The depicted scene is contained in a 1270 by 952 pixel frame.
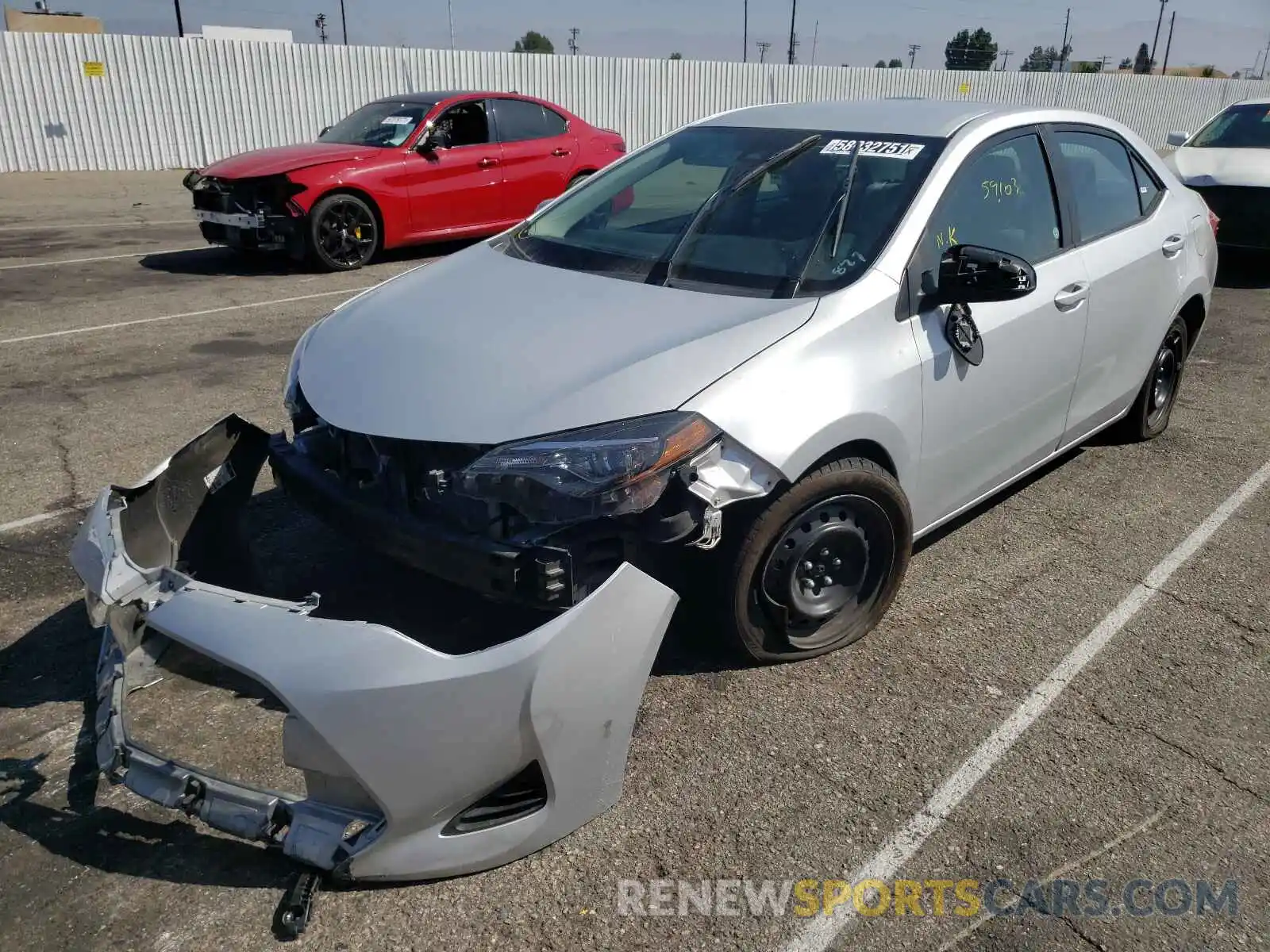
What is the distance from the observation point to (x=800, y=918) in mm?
2334

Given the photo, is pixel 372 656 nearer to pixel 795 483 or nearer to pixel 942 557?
pixel 795 483

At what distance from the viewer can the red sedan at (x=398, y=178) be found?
31.4ft

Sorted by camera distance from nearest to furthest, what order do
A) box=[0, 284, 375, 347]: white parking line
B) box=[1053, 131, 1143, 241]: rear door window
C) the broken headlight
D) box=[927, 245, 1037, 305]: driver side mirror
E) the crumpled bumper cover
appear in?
1. the crumpled bumper cover
2. the broken headlight
3. box=[927, 245, 1037, 305]: driver side mirror
4. box=[1053, 131, 1143, 241]: rear door window
5. box=[0, 284, 375, 347]: white parking line

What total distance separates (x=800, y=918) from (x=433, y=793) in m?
0.90

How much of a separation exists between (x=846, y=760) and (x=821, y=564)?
23.9 inches

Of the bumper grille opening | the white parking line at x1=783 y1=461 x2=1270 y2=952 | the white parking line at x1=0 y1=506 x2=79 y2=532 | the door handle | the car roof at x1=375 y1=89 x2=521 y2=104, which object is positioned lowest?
the white parking line at x1=783 y1=461 x2=1270 y2=952

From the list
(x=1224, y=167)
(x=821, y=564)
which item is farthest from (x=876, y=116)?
(x=1224, y=167)

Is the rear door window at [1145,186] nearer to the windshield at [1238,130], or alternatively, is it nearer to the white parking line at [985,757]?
the white parking line at [985,757]

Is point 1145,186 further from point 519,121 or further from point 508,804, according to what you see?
point 519,121

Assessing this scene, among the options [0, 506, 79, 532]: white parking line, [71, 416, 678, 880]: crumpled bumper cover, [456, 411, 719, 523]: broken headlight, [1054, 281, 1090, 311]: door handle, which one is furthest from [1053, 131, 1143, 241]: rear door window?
[0, 506, 79, 532]: white parking line

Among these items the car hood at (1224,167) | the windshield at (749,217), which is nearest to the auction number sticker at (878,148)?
the windshield at (749,217)

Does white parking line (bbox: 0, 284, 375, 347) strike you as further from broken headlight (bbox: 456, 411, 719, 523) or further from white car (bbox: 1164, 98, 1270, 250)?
white car (bbox: 1164, 98, 1270, 250)

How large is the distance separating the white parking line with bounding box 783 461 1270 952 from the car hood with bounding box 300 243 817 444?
1.28m

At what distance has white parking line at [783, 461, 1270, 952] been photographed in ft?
7.64
